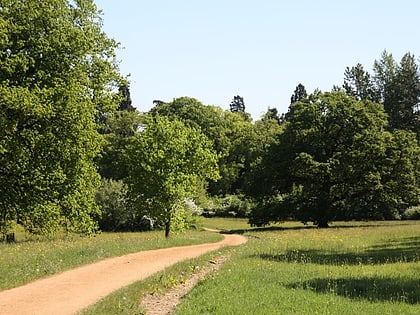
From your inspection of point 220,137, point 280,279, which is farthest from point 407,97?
point 280,279

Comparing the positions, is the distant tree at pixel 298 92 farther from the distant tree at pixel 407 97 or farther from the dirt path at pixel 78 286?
the dirt path at pixel 78 286

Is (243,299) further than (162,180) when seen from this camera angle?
No

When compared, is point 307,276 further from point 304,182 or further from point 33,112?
point 304,182

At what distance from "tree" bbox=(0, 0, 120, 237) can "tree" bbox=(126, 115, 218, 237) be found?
6.68 m

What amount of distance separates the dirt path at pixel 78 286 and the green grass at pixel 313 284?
2825mm

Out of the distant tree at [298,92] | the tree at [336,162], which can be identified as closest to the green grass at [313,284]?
the tree at [336,162]

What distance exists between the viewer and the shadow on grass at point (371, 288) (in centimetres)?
1270

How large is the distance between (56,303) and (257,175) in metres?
38.2

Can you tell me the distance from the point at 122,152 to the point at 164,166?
5888 mm

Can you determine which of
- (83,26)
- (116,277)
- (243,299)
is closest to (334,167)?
(83,26)

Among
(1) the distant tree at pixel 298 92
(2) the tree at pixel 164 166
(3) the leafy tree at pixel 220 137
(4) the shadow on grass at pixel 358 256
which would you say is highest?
(1) the distant tree at pixel 298 92

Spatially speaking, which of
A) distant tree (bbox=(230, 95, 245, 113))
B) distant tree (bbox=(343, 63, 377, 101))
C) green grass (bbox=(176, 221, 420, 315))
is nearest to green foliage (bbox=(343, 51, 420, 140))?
distant tree (bbox=(343, 63, 377, 101))

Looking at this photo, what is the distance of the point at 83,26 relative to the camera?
3155 cm

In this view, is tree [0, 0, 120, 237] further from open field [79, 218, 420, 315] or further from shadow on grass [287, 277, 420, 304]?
shadow on grass [287, 277, 420, 304]
